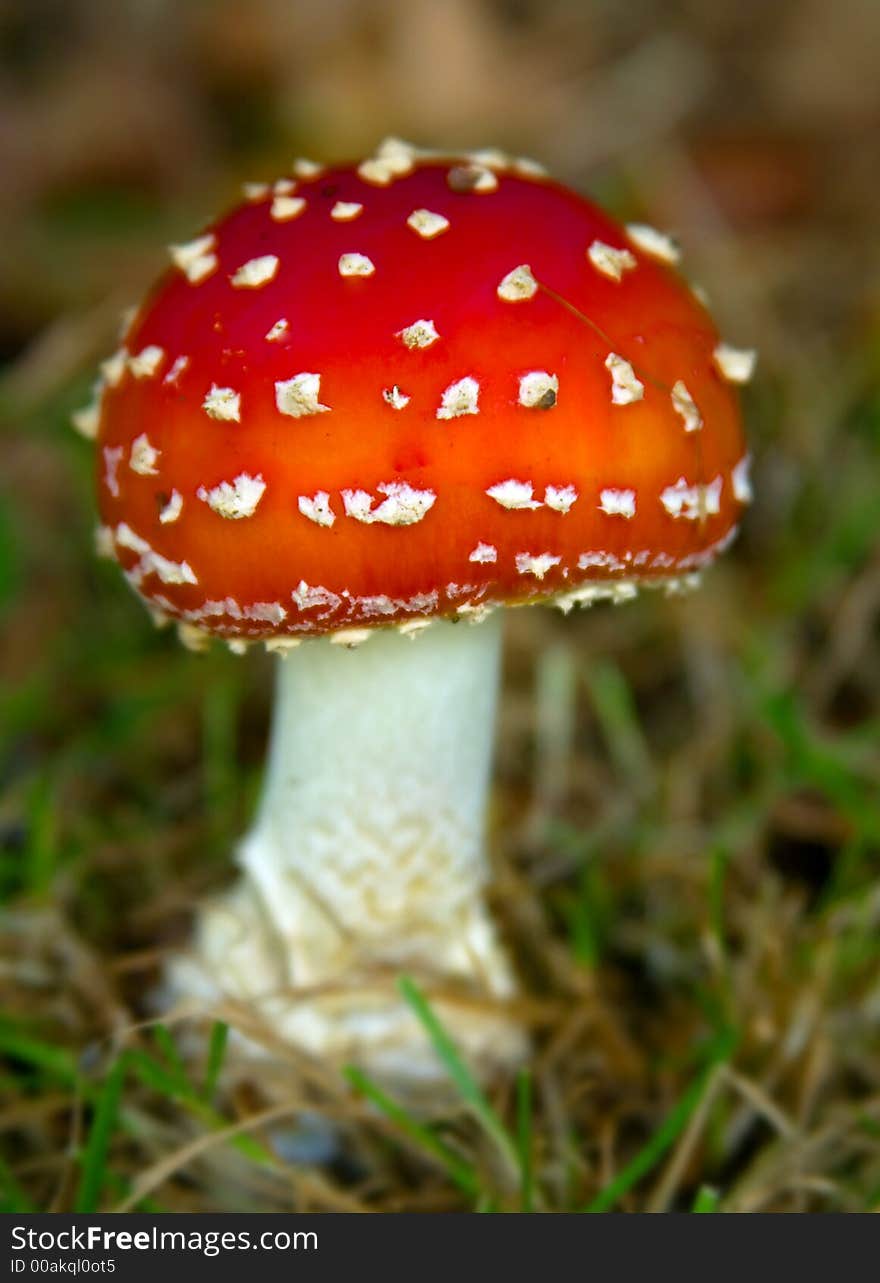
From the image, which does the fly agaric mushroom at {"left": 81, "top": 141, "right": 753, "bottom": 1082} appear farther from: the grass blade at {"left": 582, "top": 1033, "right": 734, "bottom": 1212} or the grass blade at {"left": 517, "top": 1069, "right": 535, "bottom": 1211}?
the grass blade at {"left": 582, "top": 1033, "right": 734, "bottom": 1212}

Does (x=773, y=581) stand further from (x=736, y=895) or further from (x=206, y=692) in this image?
(x=206, y=692)

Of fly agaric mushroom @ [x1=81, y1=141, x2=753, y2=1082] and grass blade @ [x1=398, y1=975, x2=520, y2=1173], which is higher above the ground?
fly agaric mushroom @ [x1=81, y1=141, x2=753, y2=1082]

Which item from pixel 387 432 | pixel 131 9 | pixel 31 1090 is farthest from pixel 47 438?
pixel 131 9

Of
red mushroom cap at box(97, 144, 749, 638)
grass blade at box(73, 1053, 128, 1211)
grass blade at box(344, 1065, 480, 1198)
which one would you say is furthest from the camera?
grass blade at box(344, 1065, 480, 1198)

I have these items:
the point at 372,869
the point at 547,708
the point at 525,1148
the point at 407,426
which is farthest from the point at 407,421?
the point at 547,708

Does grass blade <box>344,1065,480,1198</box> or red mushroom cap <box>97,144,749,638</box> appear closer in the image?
red mushroom cap <box>97,144,749,638</box>

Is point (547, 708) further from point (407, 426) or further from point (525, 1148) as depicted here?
point (407, 426)

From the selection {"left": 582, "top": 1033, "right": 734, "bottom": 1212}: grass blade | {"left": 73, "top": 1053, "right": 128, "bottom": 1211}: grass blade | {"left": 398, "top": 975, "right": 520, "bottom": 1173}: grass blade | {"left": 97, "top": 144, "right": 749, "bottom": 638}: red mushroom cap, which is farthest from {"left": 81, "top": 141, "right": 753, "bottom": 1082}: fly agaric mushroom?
{"left": 582, "top": 1033, "right": 734, "bottom": 1212}: grass blade
